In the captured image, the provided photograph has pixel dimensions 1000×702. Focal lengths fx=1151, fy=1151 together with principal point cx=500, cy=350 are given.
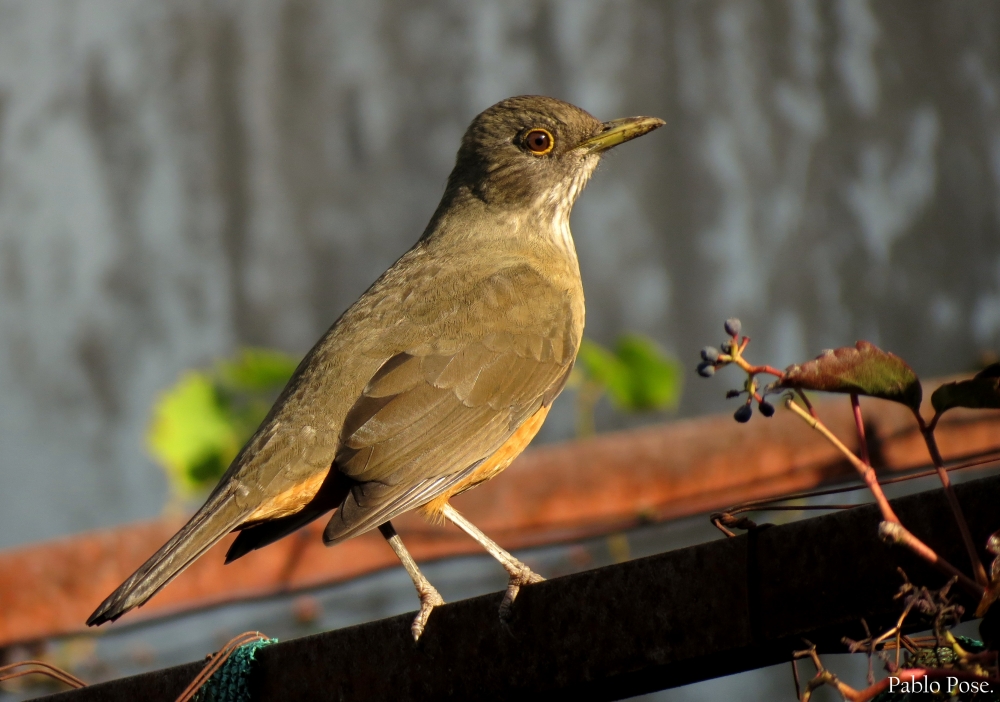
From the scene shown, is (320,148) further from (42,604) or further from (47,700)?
(47,700)

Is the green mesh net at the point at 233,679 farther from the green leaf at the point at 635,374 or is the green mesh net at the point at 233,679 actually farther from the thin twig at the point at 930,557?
the green leaf at the point at 635,374

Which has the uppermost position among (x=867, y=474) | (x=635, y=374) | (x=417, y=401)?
(x=635, y=374)

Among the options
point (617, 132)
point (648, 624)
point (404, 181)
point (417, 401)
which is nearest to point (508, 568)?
point (417, 401)

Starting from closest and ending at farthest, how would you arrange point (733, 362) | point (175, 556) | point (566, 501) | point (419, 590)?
1. point (733, 362)
2. point (175, 556)
3. point (419, 590)
4. point (566, 501)

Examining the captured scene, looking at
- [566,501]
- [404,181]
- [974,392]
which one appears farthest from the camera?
[404,181]

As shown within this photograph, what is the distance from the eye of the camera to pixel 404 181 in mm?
6555

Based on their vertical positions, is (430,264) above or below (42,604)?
above

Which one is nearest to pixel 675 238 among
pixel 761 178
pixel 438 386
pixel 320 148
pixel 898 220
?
pixel 761 178

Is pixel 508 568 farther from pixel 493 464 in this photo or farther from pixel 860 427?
pixel 860 427

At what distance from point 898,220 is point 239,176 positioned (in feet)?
11.8

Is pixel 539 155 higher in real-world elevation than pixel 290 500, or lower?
higher

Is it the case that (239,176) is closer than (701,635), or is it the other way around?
(701,635)

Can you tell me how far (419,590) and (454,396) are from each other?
24.3 inches

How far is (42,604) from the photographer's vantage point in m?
4.01
